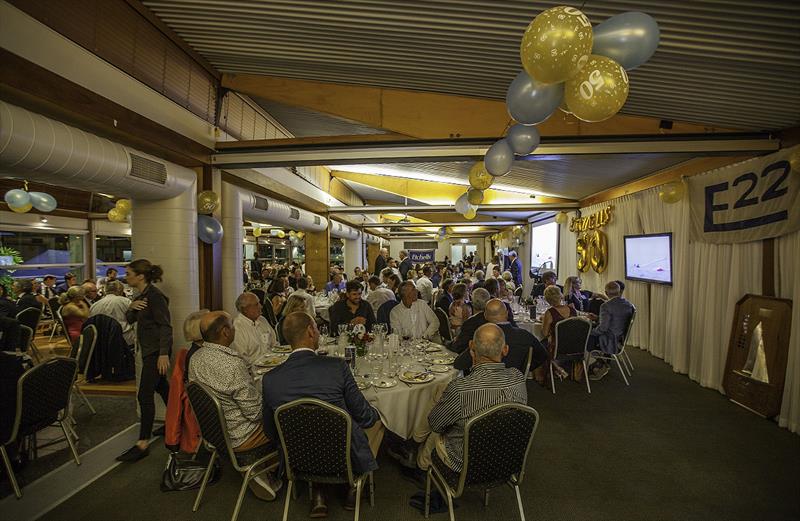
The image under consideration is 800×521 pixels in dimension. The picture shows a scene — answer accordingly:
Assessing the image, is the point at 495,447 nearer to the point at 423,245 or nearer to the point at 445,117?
the point at 445,117

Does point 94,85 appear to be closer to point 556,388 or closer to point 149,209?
point 149,209

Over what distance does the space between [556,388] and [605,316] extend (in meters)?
1.22

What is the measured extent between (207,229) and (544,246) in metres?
12.0

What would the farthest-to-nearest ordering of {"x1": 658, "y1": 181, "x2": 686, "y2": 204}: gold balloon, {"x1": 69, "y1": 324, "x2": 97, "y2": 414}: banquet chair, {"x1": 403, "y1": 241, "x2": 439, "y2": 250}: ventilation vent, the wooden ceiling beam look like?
{"x1": 403, "y1": 241, "x2": 439, "y2": 250}: ventilation vent, {"x1": 658, "y1": 181, "x2": 686, "y2": 204}: gold balloon, {"x1": 69, "y1": 324, "x2": 97, "y2": 414}: banquet chair, the wooden ceiling beam

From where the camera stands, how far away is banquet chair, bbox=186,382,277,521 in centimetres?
241

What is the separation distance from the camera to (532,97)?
7.41ft

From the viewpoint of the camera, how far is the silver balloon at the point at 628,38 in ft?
6.12

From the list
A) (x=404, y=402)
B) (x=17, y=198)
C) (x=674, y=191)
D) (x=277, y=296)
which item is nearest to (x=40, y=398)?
(x=404, y=402)

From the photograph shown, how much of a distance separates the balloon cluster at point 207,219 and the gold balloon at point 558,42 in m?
3.92

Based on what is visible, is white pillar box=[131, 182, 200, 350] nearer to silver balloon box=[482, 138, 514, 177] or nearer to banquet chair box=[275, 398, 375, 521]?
banquet chair box=[275, 398, 375, 521]

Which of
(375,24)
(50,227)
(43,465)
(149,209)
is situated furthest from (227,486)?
(50,227)

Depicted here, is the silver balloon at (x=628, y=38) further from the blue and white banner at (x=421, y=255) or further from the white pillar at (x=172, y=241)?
the blue and white banner at (x=421, y=255)

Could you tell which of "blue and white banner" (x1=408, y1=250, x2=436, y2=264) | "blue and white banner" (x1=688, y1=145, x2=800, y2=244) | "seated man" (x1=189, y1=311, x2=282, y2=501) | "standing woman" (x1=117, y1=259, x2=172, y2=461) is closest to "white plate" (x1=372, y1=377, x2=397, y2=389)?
"seated man" (x1=189, y1=311, x2=282, y2=501)

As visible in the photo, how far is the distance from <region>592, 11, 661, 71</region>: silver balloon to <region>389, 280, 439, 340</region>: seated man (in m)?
3.31
